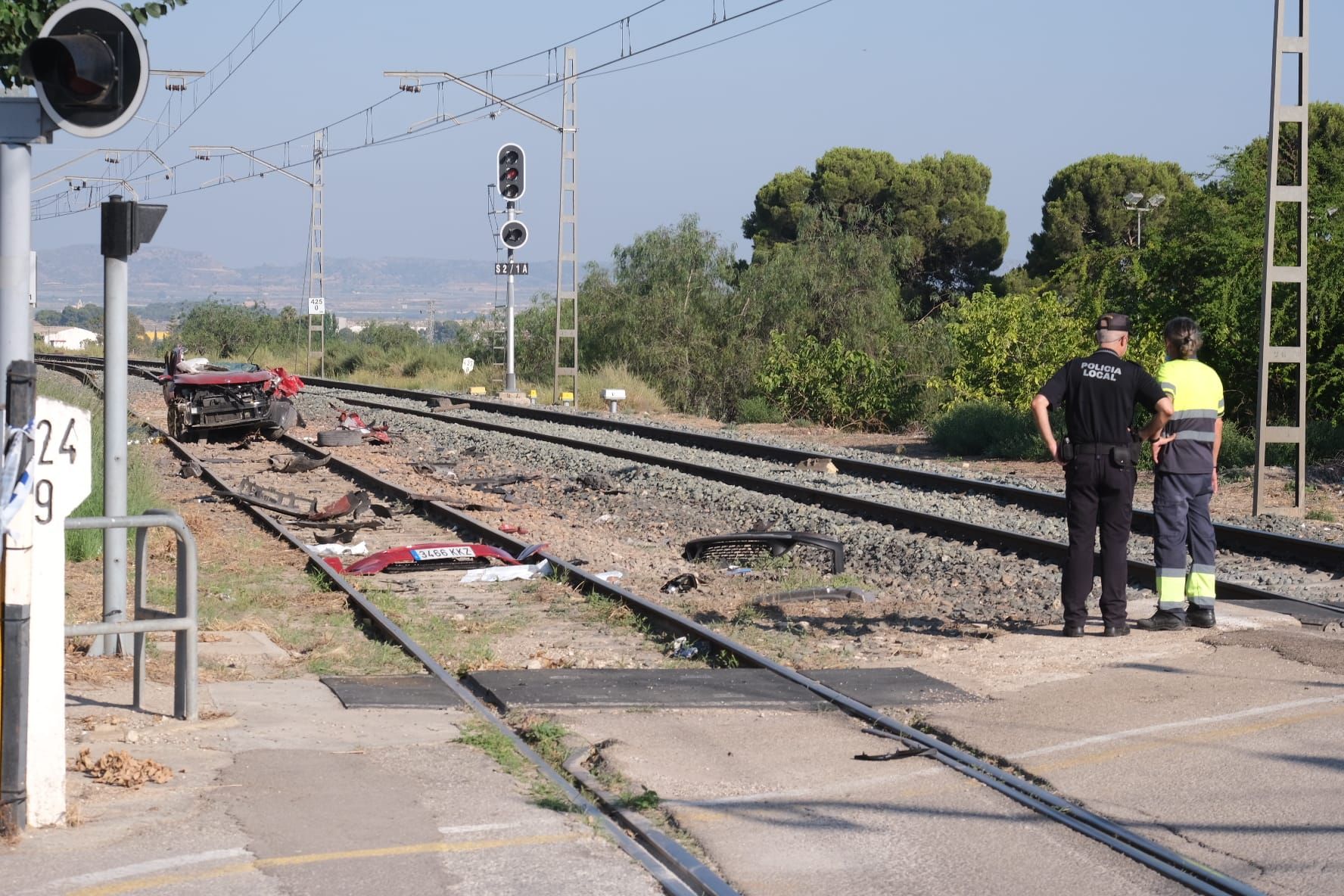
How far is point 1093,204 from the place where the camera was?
221ft

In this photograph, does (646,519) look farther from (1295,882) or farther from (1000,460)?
(1295,882)

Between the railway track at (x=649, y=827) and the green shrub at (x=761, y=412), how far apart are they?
20.8 metres

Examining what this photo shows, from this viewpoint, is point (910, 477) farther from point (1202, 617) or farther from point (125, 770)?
point (125, 770)

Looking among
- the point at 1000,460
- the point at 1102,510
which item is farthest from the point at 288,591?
the point at 1000,460

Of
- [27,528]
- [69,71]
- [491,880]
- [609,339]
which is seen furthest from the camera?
[609,339]

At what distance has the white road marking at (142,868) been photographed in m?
5.04

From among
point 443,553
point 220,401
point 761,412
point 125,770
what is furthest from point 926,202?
point 125,770

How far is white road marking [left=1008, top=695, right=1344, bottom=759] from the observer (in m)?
6.89

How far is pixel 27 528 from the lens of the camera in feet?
18.3

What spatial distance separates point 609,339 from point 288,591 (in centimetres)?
3934

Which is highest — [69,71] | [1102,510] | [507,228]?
[507,228]

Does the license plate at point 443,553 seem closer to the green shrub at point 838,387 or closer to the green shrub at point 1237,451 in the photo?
the green shrub at point 1237,451

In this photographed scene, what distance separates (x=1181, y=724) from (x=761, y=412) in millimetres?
29243

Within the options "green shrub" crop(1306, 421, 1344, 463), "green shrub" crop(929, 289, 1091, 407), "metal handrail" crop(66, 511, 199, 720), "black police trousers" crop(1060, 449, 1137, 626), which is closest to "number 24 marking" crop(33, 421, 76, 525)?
"metal handrail" crop(66, 511, 199, 720)
